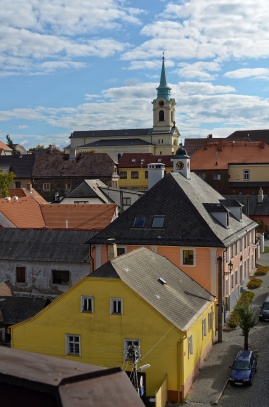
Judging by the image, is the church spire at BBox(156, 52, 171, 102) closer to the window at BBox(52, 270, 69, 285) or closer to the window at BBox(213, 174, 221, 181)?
the window at BBox(213, 174, 221, 181)

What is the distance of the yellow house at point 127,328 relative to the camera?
2278cm

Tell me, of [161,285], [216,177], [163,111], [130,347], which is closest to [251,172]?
[216,177]

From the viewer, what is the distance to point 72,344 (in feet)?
81.2

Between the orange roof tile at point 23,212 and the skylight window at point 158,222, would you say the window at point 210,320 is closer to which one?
the skylight window at point 158,222

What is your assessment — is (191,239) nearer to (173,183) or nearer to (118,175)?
(173,183)

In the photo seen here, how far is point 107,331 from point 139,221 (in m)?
12.6

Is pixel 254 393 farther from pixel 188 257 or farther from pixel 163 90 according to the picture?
pixel 163 90

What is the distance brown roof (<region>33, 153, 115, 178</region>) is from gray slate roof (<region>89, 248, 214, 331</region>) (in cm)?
5495

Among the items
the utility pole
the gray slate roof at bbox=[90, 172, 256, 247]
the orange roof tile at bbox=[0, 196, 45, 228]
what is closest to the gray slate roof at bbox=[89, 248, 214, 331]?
the utility pole

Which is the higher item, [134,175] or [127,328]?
[134,175]

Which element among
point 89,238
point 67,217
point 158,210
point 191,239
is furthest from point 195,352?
point 67,217

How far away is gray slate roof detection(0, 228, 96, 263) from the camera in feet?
123

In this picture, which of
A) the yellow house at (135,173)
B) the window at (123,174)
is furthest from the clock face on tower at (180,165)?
the window at (123,174)

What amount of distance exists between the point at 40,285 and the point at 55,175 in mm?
48014
